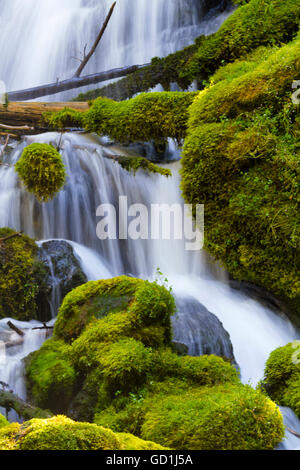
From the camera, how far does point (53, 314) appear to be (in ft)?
16.5

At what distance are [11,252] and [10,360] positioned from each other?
162cm

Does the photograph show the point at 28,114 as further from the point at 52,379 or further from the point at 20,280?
the point at 52,379

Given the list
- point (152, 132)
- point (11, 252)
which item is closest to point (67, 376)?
point (11, 252)

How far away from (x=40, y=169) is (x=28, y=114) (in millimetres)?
2078

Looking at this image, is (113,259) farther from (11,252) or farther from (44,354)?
(44,354)

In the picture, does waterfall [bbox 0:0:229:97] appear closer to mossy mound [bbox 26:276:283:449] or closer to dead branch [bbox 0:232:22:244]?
dead branch [bbox 0:232:22:244]

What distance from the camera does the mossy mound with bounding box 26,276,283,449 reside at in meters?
2.65

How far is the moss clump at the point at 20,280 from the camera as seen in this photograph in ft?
16.2

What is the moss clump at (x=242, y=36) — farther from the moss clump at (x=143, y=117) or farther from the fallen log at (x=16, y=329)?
the fallen log at (x=16, y=329)

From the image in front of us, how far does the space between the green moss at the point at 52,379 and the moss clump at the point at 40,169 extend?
2577 mm

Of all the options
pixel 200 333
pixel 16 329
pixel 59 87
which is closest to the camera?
pixel 200 333

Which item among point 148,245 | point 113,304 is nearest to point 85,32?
→ point 148,245

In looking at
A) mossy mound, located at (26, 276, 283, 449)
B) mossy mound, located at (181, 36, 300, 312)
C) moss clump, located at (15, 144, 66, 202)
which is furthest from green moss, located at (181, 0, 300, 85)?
mossy mound, located at (26, 276, 283, 449)

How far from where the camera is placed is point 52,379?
11.5 ft
